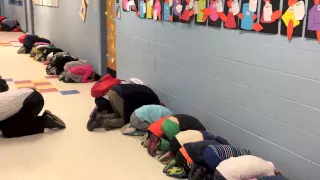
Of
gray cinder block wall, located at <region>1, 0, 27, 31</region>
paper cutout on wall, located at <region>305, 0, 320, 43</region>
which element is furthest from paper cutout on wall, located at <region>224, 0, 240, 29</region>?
gray cinder block wall, located at <region>1, 0, 27, 31</region>

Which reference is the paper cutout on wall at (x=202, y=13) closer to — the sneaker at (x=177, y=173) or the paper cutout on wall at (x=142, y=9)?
the paper cutout on wall at (x=142, y=9)

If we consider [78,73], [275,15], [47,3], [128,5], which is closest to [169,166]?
[275,15]

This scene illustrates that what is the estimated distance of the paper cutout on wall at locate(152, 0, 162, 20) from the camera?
3787 millimetres

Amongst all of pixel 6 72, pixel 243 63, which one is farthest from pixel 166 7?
pixel 6 72

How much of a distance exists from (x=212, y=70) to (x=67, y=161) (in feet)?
→ 4.77

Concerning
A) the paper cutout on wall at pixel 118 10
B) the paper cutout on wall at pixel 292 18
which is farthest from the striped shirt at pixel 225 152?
the paper cutout on wall at pixel 118 10

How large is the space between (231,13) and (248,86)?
1.93 ft

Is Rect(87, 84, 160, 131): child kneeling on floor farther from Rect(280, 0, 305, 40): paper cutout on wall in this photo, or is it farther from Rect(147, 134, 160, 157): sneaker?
Rect(280, 0, 305, 40): paper cutout on wall

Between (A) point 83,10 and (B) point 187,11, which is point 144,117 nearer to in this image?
(B) point 187,11

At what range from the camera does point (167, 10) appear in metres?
3.67

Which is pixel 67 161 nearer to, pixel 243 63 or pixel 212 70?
pixel 212 70

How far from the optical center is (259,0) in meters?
2.54

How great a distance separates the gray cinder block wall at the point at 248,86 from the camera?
7.54 ft

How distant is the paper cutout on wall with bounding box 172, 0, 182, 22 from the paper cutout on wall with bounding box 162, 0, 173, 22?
57mm
